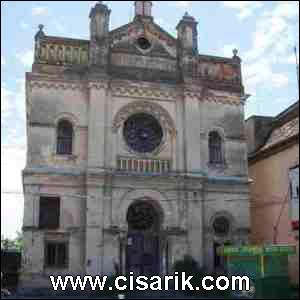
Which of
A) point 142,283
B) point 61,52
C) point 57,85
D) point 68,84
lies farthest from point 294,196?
point 61,52

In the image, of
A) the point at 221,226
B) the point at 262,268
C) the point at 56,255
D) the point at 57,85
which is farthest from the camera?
the point at 221,226

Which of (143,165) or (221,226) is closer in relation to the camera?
(143,165)

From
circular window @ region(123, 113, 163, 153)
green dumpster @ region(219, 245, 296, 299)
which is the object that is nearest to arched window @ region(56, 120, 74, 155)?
circular window @ region(123, 113, 163, 153)

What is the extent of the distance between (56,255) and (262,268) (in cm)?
1038

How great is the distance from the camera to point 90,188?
92.5 feet

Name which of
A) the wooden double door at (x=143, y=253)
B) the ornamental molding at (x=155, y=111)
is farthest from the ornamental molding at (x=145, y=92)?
the wooden double door at (x=143, y=253)

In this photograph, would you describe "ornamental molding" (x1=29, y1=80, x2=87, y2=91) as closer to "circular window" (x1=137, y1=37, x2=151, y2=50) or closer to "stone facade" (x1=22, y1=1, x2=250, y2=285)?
"stone facade" (x1=22, y1=1, x2=250, y2=285)

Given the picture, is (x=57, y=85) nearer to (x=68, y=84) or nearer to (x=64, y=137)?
(x=68, y=84)

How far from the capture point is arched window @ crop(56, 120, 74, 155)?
2938 cm

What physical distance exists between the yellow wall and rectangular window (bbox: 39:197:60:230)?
1204 cm

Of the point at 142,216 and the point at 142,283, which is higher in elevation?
the point at 142,216

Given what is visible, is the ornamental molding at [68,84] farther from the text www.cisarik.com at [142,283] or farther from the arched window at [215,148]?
the text www.cisarik.com at [142,283]

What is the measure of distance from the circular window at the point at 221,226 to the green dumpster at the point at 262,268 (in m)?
4.66

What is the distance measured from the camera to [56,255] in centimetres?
2770
